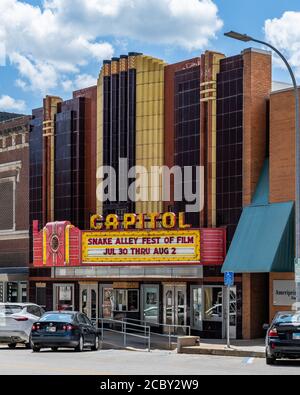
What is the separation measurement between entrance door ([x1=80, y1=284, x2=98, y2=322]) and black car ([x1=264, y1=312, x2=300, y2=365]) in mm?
18560

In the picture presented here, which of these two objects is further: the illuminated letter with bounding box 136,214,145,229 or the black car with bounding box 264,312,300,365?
the illuminated letter with bounding box 136,214,145,229

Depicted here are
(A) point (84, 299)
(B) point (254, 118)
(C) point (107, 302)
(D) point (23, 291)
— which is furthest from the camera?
(D) point (23, 291)

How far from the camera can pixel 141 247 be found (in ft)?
126

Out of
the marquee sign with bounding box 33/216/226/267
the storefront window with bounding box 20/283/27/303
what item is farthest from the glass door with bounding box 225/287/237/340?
the storefront window with bounding box 20/283/27/303

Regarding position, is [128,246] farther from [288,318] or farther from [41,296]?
[288,318]

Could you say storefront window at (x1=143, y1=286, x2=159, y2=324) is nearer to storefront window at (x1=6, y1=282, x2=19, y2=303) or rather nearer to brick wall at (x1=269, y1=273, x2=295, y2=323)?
brick wall at (x1=269, y1=273, x2=295, y2=323)

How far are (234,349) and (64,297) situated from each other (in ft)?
52.5

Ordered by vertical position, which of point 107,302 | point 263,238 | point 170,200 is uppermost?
point 170,200

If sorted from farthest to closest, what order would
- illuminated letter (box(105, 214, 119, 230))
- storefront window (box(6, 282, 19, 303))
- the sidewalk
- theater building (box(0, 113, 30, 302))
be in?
storefront window (box(6, 282, 19, 303))
theater building (box(0, 113, 30, 302))
illuminated letter (box(105, 214, 119, 230))
the sidewalk

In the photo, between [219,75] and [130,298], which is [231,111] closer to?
[219,75]

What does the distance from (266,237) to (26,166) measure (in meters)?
17.3

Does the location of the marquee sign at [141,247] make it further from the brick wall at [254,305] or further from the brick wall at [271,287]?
the brick wall at [271,287]

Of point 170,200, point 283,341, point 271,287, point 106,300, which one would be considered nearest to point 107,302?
point 106,300

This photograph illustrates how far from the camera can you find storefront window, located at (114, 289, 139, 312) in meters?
41.5
